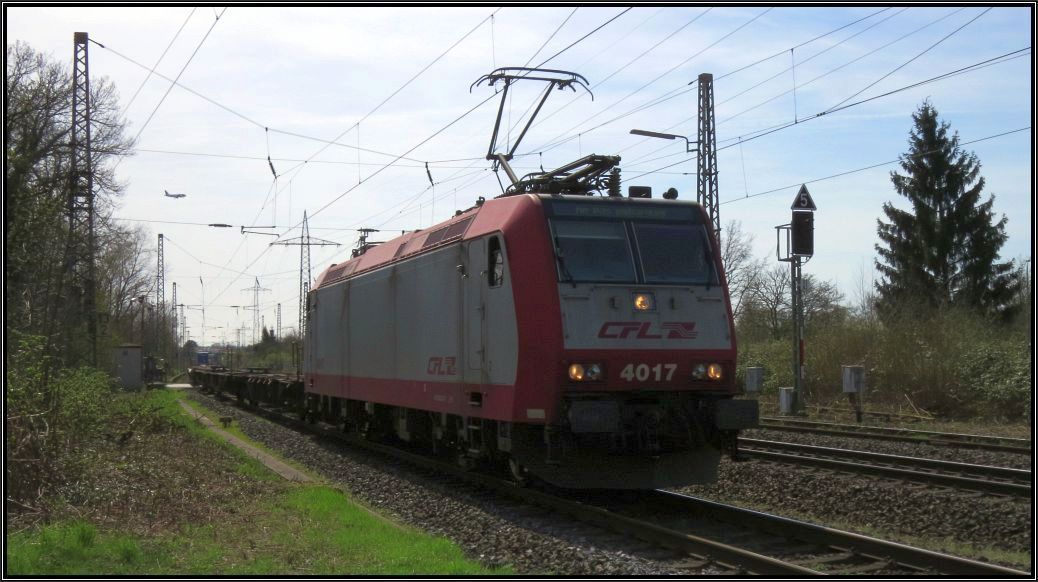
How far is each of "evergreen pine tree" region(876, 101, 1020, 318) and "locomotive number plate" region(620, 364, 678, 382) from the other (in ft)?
81.6

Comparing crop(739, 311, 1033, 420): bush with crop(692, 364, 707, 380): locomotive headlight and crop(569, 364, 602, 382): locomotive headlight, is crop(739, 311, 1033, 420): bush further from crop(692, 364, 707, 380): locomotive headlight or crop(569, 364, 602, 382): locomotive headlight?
crop(569, 364, 602, 382): locomotive headlight

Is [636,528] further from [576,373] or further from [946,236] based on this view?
[946,236]

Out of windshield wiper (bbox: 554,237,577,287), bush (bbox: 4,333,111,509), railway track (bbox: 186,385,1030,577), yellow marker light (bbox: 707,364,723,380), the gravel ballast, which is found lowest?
the gravel ballast

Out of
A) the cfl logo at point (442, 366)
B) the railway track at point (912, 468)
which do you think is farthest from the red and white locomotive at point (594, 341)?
the railway track at point (912, 468)

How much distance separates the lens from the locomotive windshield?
413 inches

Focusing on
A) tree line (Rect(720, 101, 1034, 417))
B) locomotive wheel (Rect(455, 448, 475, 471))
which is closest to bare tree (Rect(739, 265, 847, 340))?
tree line (Rect(720, 101, 1034, 417))

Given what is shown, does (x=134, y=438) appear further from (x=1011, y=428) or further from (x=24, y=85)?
(x=1011, y=428)

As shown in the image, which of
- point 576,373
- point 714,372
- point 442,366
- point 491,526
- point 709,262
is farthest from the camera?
point 442,366

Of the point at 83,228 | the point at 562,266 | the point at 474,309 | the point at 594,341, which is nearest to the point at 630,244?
the point at 562,266

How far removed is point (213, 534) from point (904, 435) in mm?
13375

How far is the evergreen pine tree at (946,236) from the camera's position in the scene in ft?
108

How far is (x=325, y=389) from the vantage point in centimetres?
2061

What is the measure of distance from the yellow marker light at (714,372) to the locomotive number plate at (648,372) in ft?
1.36

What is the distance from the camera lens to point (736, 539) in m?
8.81
